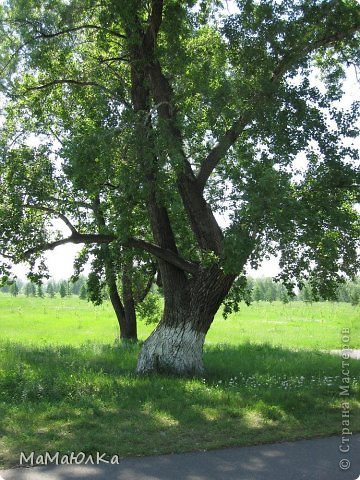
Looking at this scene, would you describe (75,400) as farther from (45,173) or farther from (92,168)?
(45,173)

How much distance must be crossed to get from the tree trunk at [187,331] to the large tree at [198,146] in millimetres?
32

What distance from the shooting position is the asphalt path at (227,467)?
555cm

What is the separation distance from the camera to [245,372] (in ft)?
43.2

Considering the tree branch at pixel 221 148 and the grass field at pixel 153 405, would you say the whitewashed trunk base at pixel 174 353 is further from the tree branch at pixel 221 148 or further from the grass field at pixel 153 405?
the tree branch at pixel 221 148

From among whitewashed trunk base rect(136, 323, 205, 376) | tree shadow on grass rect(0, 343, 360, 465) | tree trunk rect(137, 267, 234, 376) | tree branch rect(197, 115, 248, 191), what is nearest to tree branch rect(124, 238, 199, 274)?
tree trunk rect(137, 267, 234, 376)

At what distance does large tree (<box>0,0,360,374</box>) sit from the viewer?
1072cm

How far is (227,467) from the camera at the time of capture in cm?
588

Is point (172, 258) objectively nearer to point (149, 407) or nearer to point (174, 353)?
point (174, 353)

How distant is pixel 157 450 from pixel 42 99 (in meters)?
12.1

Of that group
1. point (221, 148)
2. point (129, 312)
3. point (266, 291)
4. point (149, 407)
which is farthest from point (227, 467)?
point (266, 291)

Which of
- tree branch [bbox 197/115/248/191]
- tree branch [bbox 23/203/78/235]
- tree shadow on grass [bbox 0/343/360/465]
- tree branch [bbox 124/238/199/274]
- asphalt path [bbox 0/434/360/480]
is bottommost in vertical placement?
asphalt path [bbox 0/434/360/480]

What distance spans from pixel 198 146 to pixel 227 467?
9218 millimetres

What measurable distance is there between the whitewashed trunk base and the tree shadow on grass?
1.48 ft

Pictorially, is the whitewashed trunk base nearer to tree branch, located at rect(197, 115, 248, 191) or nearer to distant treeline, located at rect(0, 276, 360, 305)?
distant treeline, located at rect(0, 276, 360, 305)
